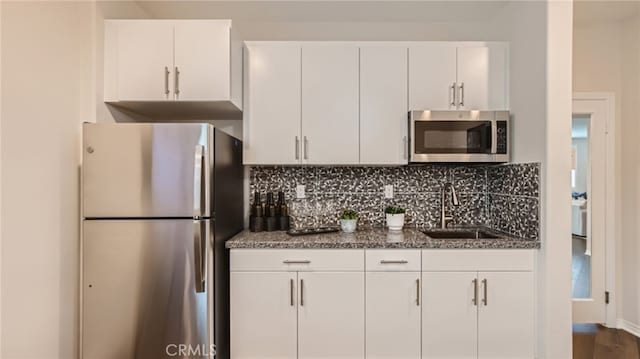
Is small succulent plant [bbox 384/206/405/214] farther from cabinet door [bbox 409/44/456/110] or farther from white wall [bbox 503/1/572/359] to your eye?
white wall [bbox 503/1/572/359]

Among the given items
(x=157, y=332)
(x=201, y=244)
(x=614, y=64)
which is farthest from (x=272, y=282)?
(x=614, y=64)

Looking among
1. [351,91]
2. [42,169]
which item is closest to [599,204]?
[351,91]

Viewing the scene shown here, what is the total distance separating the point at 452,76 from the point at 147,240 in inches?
86.9

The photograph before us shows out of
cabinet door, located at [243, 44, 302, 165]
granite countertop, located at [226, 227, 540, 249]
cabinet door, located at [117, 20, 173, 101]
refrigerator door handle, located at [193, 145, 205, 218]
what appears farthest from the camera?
cabinet door, located at [243, 44, 302, 165]

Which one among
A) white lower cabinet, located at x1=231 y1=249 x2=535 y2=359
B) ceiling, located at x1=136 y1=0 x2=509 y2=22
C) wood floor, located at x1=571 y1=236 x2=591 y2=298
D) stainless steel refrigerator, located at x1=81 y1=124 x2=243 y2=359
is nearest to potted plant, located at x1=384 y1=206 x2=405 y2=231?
white lower cabinet, located at x1=231 y1=249 x2=535 y2=359

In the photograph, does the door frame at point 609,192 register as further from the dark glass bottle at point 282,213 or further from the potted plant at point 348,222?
the dark glass bottle at point 282,213

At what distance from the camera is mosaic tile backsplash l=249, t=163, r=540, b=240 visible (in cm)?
275

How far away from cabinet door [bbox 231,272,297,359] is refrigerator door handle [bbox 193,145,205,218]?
0.49m

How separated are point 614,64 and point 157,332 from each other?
3898 millimetres

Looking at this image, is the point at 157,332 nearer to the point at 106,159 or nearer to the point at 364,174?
the point at 106,159

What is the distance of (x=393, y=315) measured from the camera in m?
2.12

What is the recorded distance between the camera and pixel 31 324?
170 centimetres

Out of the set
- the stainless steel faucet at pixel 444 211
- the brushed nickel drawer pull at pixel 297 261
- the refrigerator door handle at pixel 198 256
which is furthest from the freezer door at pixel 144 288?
the stainless steel faucet at pixel 444 211

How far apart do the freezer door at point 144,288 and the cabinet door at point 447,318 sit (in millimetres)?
1315
